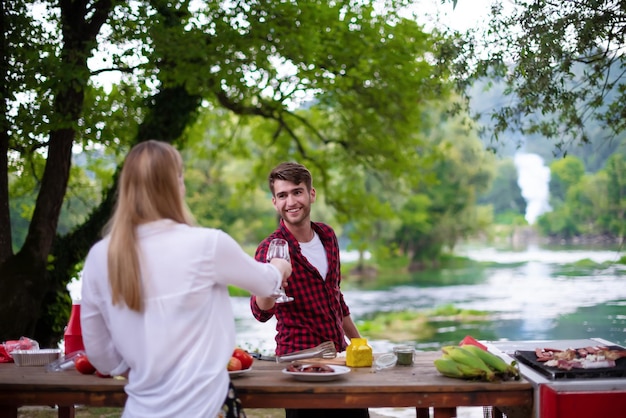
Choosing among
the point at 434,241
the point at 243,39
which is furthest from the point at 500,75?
the point at 434,241

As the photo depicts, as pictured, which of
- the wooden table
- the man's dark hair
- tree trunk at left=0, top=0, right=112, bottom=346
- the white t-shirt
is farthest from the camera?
tree trunk at left=0, top=0, right=112, bottom=346

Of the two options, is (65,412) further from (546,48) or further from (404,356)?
(546,48)

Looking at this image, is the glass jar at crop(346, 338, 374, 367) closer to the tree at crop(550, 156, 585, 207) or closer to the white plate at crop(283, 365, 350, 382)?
the white plate at crop(283, 365, 350, 382)

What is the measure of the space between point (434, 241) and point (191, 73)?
87.9 feet

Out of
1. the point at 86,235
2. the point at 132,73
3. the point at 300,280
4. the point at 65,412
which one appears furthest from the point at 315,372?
the point at 86,235

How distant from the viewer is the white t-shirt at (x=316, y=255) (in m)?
3.52

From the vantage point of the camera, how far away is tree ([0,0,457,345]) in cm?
681

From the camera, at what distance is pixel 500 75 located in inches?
202

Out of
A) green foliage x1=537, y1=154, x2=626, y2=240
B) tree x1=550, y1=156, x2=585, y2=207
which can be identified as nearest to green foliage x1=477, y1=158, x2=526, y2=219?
green foliage x1=537, y1=154, x2=626, y2=240

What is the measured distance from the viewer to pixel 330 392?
2885mm

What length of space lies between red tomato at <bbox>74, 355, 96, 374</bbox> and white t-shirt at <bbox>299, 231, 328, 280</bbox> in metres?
1.03

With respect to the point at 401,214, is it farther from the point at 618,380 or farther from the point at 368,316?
the point at 618,380

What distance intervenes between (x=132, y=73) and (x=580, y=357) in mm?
6261

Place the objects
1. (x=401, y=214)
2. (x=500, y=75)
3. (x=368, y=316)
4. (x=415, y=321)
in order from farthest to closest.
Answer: (x=401, y=214), (x=368, y=316), (x=415, y=321), (x=500, y=75)
